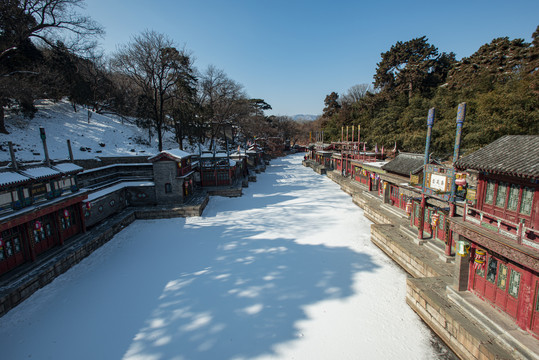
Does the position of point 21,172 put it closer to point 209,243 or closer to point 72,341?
point 72,341

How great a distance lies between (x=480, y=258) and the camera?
23.6ft

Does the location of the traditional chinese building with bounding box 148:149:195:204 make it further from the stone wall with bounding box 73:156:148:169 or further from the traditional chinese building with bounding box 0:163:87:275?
the stone wall with bounding box 73:156:148:169

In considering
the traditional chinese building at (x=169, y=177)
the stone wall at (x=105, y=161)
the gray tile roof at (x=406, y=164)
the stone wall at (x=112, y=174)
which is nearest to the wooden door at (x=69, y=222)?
the stone wall at (x=112, y=174)

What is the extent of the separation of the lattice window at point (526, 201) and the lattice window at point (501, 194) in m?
0.50

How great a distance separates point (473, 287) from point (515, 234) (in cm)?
248

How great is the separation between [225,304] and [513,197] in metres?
9.20

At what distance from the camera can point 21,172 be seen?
1016 cm

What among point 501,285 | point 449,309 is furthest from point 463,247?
point 449,309

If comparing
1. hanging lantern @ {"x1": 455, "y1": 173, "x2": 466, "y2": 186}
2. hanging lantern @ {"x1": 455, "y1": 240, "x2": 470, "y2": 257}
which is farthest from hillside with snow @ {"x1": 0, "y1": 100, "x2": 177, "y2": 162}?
hanging lantern @ {"x1": 455, "y1": 240, "x2": 470, "y2": 257}

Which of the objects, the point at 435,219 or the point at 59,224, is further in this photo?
the point at 59,224

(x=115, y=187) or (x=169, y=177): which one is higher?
(x=169, y=177)

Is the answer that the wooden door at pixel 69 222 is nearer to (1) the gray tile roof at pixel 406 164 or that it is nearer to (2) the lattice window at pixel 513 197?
(2) the lattice window at pixel 513 197

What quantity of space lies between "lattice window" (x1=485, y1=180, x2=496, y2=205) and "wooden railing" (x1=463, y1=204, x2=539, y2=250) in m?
0.54

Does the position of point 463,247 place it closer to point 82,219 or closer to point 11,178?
point 11,178
